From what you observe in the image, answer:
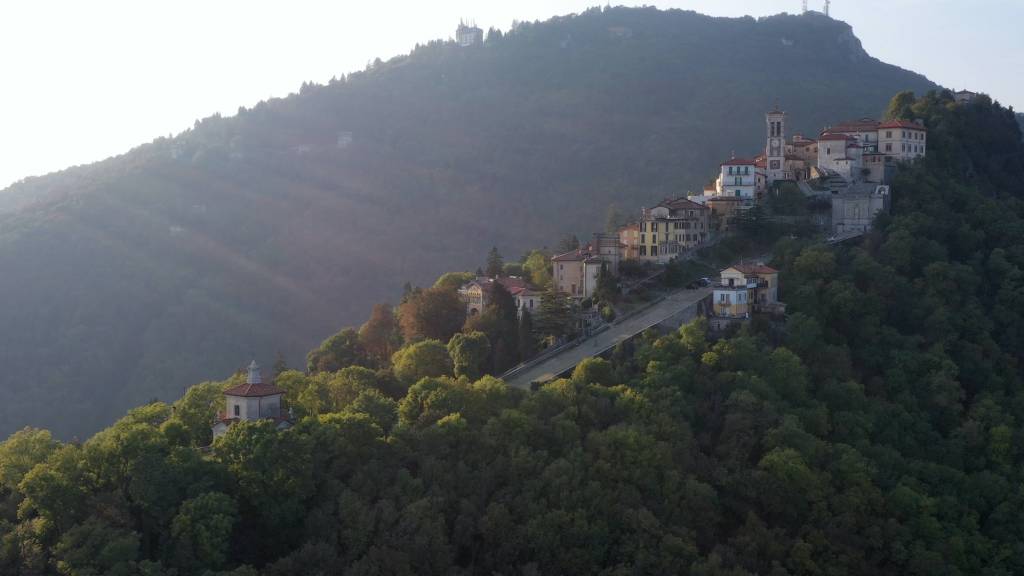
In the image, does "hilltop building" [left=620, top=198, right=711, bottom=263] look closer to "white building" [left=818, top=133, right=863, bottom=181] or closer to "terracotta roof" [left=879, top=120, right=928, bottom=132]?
"white building" [left=818, top=133, right=863, bottom=181]

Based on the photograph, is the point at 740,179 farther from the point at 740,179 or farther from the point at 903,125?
the point at 903,125

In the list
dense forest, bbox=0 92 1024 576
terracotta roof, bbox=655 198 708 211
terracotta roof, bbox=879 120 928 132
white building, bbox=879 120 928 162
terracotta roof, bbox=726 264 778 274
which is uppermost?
terracotta roof, bbox=879 120 928 132

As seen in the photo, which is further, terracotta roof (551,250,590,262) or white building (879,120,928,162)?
white building (879,120,928,162)

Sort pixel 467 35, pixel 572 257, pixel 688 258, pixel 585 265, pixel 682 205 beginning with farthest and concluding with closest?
pixel 467 35, pixel 682 205, pixel 688 258, pixel 572 257, pixel 585 265

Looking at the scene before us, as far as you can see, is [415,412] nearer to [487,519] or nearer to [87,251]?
[487,519]

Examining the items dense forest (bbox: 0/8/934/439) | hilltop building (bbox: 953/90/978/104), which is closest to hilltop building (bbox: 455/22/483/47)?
dense forest (bbox: 0/8/934/439)

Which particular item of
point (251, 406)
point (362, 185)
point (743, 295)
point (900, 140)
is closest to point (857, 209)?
→ point (900, 140)
